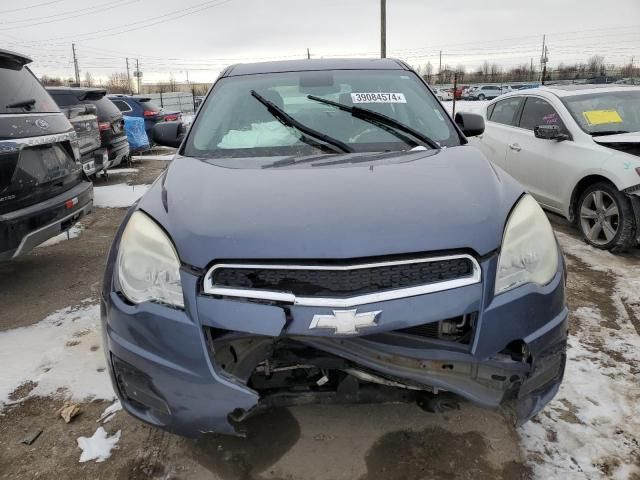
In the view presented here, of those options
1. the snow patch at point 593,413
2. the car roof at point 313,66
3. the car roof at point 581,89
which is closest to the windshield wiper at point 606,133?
the car roof at point 581,89

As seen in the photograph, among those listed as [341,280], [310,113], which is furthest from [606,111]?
[341,280]

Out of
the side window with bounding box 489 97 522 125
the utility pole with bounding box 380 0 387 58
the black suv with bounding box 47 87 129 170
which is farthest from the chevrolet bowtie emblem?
the utility pole with bounding box 380 0 387 58

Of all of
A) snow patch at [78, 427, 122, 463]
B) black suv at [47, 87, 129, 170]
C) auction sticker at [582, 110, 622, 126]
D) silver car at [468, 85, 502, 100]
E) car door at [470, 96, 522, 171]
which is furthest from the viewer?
silver car at [468, 85, 502, 100]

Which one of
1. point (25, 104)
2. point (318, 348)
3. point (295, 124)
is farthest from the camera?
point (25, 104)

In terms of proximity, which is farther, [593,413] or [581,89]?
[581,89]

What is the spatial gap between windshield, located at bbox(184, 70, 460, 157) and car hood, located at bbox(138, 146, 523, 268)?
1.47 feet

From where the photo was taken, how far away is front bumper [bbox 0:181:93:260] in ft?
11.1

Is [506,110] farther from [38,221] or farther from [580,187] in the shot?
[38,221]

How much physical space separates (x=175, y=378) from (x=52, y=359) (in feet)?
5.57

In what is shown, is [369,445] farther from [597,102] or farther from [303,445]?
[597,102]

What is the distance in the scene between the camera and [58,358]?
3010 mm

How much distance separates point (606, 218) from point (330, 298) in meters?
4.19

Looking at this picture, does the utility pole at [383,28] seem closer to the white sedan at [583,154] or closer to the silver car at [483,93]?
the white sedan at [583,154]

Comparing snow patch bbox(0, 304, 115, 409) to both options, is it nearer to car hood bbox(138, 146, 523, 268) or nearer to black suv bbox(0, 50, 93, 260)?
black suv bbox(0, 50, 93, 260)
